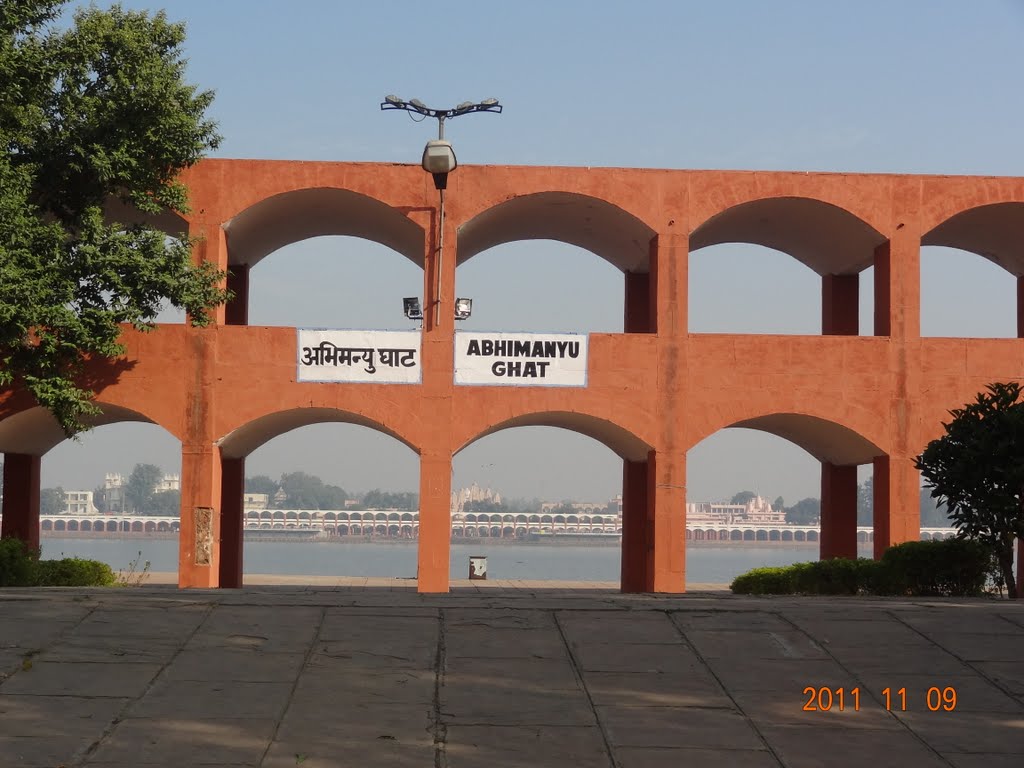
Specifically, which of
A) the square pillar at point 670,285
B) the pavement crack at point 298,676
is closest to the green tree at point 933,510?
the square pillar at point 670,285

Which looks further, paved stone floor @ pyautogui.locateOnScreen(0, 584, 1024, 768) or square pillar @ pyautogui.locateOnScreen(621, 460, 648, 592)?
square pillar @ pyautogui.locateOnScreen(621, 460, 648, 592)

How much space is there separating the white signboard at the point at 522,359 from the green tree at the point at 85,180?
4721mm

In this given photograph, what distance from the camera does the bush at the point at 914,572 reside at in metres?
17.6

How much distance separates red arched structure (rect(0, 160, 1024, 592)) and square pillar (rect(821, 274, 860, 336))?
11.6 ft

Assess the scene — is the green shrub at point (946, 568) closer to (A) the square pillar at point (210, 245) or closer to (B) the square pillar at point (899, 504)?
(B) the square pillar at point (899, 504)

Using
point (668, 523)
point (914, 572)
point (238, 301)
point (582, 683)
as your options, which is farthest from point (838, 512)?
point (582, 683)

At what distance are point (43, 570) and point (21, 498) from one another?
20.2 ft

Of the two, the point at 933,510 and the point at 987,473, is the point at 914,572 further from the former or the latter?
the point at 933,510

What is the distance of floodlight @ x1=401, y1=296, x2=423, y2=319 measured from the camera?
76.3 feet

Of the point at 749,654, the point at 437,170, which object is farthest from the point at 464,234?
the point at 749,654

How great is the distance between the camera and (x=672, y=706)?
9.03m

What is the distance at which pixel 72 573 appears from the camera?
21625mm

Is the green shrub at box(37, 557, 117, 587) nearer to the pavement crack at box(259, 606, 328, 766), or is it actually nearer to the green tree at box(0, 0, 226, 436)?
the green tree at box(0, 0, 226, 436)
